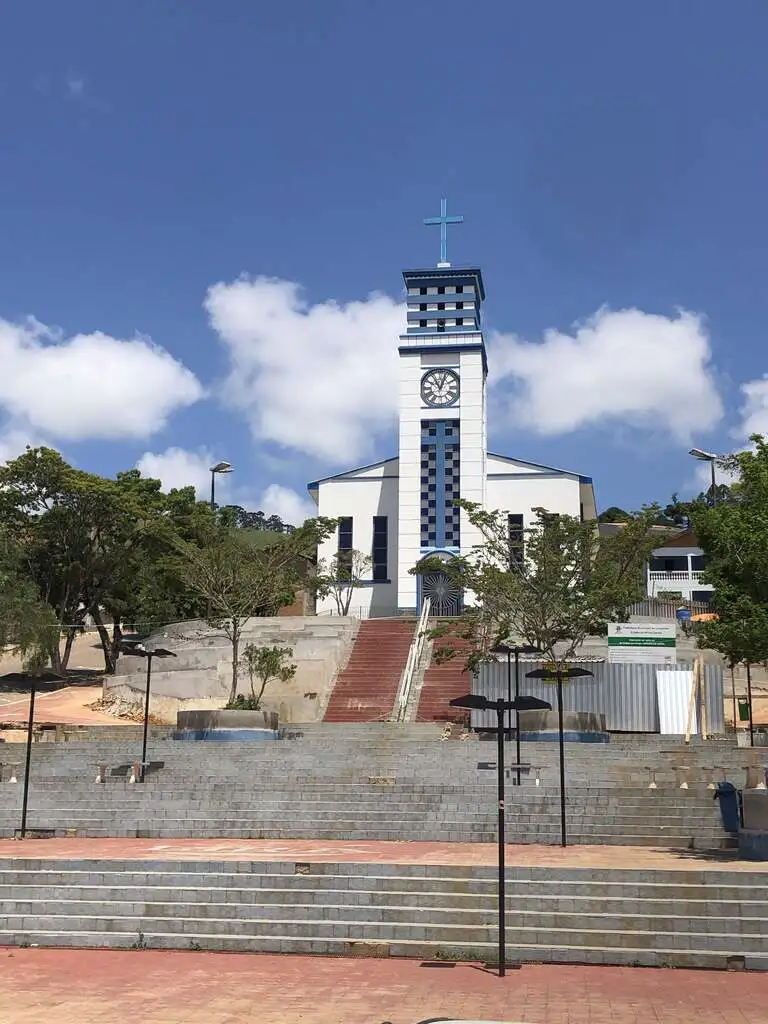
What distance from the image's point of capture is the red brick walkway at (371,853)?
1223cm

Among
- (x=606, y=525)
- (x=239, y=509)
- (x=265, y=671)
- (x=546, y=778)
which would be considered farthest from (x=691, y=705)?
(x=239, y=509)

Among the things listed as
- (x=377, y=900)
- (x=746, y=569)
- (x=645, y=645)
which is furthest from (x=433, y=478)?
(x=377, y=900)

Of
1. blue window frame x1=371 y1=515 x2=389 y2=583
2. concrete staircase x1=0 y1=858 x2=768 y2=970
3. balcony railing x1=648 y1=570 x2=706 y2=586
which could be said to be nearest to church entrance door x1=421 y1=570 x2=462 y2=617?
blue window frame x1=371 y1=515 x2=389 y2=583

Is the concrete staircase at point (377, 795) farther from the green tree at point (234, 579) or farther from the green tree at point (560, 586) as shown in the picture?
the green tree at point (234, 579)

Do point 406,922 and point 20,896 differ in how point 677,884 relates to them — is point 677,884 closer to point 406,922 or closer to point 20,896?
point 406,922

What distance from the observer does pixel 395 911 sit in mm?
10703

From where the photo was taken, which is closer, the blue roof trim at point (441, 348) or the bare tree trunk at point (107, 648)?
the bare tree trunk at point (107, 648)

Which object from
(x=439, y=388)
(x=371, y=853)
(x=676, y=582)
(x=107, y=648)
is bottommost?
(x=371, y=853)

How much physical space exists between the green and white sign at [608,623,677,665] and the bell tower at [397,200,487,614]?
746 inches

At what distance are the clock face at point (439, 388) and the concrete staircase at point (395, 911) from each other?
39103 millimetres

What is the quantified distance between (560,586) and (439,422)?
2167 cm

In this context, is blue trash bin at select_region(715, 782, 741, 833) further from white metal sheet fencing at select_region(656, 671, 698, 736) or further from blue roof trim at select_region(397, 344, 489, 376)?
blue roof trim at select_region(397, 344, 489, 376)

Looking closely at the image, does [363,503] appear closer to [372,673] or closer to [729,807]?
[372,673]

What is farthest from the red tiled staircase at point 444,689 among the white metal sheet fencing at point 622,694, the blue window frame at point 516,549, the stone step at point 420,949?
the stone step at point 420,949
